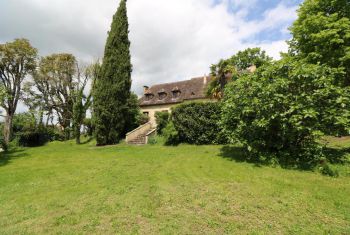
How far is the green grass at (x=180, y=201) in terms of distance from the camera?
4328mm

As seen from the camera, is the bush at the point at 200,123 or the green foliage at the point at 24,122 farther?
the green foliage at the point at 24,122

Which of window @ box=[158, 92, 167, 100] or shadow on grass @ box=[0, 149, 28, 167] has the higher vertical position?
window @ box=[158, 92, 167, 100]

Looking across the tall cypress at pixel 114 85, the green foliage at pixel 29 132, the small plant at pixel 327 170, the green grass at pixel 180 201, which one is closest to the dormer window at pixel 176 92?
the tall cypress at pixel 114 85

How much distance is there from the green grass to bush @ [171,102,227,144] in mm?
5594

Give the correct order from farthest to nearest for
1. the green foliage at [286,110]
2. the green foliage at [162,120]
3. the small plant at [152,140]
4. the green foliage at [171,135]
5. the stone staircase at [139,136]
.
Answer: the stone staircase at [139,136] < the green foliage at [162,120] < the small plant at [152,140] < the green foliage at [171,135] < the green foliage at [286,110]

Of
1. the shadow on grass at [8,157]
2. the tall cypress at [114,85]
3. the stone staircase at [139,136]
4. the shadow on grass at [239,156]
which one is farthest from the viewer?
the stone staircase at [139,136]

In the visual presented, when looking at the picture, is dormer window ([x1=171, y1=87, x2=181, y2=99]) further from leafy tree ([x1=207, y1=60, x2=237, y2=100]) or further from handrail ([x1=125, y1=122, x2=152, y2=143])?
handrail ([x1=125, y1=122, x2=152, y2=143])

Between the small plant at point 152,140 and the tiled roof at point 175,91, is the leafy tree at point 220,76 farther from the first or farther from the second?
the small plant at point 152,140

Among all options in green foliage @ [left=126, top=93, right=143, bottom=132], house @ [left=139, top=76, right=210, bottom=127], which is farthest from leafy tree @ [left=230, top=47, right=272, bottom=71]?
green foliage @ [left=126, top=93, right=143, bottom=132]

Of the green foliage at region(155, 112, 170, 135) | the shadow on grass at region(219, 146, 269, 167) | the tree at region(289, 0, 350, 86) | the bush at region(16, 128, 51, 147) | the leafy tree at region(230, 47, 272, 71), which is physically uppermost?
the leafy tree at region(230, 47, 272, 71)

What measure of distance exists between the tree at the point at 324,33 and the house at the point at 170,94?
15.3 m

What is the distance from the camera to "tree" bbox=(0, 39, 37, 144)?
23.6m

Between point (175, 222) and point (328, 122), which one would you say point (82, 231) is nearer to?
point (175, 222)

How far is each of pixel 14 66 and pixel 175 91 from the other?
20.5m
